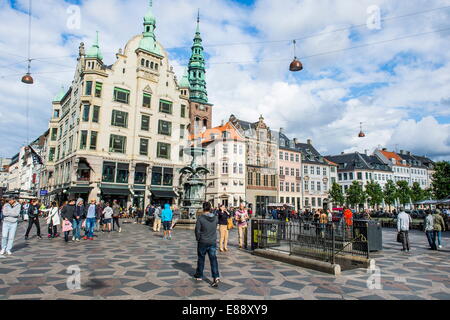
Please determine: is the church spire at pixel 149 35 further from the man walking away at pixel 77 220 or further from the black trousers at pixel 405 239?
the black trousers at pixel 405 239

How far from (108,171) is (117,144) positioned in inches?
143

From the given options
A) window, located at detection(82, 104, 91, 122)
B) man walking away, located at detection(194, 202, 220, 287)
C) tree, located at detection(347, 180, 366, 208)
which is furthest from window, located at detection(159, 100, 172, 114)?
tree, located at detection(347, 180, 366, 208)

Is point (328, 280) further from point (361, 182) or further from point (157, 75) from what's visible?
point (361, 182)

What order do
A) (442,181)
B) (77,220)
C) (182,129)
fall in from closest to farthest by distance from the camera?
1. (77,220)
2. (182,129)
3. (442,181)

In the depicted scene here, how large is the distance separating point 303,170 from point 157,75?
120ft

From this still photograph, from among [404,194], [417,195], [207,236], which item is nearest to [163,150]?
[207,236]

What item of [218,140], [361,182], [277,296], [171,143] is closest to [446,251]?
[277,296]

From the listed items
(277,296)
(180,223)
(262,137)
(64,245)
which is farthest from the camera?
(262,137)

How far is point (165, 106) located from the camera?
40.3 m

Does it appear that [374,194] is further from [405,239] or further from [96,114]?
[96,114]

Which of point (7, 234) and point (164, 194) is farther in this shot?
point (164, 194)

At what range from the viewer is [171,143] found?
132 feet

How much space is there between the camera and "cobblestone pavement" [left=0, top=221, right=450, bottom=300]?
5.93 meters

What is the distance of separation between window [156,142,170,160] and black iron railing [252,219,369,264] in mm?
29619
